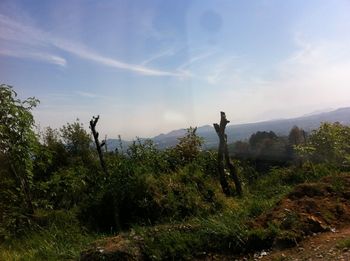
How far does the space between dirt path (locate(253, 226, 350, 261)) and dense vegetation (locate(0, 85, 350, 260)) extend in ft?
1.33

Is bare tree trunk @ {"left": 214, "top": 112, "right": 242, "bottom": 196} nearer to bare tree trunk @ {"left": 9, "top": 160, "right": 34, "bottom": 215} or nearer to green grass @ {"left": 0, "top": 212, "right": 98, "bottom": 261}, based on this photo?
green grass @ {"left": 0, "top": 212, "right": 98, "bottom": 261}

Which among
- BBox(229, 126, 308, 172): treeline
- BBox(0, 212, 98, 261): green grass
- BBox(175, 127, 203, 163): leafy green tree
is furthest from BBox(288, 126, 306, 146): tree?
BBox(0, 212, 98, 261): green grass

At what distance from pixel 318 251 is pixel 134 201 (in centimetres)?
430

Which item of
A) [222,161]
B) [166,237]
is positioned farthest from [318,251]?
[222,161]

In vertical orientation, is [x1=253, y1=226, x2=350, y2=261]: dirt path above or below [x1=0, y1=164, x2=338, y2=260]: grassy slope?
below

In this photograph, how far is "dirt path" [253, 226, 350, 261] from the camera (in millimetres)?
5824

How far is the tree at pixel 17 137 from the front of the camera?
10.0 m

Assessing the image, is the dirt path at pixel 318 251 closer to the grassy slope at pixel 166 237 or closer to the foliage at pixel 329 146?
the grassy slope at pixel 166 237

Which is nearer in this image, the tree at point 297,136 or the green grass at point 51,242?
the green grass at point 51,242

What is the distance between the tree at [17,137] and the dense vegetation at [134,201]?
2 centimetres

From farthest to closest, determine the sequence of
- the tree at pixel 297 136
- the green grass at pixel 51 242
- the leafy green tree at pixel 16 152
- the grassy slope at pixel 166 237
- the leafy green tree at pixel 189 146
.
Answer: the tree at pixel 297 136 → the leafy green tree at pixel 189 146 → the leafy green tree at pixel 16 152 → the green grass at pixel 51 242 → the grassy slope at pixel 166 237

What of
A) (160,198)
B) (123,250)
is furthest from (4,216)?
(123,250)

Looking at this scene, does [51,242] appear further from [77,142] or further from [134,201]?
[77,142]

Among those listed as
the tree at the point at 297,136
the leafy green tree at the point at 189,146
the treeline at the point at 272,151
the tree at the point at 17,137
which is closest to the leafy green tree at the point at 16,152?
the tree at the point at 17,137
